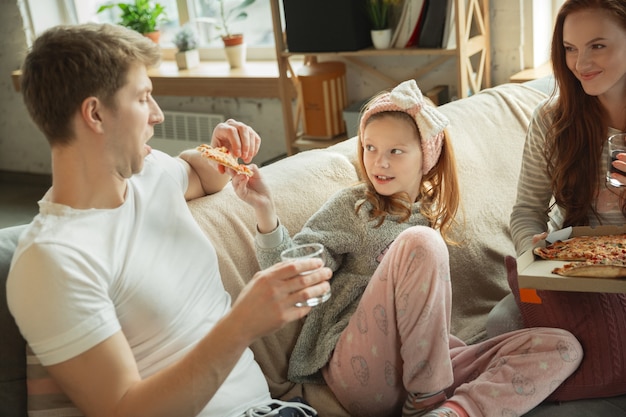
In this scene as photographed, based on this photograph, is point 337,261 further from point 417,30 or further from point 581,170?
point 417,30

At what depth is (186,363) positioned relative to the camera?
4.26 feet

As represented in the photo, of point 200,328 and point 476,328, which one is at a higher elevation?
point 200,328

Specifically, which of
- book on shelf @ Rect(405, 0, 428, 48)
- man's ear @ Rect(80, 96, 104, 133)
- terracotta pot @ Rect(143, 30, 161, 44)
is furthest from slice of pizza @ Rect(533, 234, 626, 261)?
terracotta pot @ Rect(143, 30, 161, 44)

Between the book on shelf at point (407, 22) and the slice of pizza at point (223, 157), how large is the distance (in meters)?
1.89

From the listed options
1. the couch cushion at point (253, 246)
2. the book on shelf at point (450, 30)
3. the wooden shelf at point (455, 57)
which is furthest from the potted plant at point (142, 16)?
the couch cushion at point (253, 246)

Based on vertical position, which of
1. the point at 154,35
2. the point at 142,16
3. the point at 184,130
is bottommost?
the point at 184,130

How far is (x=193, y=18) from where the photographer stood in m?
4.96

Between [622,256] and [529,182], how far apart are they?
0.54 m

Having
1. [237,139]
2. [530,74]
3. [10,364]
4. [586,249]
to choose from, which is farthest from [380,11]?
[10,364]

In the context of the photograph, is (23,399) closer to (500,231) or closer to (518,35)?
(500,231)

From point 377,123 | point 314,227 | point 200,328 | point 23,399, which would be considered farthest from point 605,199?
point 23,399

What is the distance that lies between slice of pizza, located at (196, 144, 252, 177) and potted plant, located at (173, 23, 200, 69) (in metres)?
3.14

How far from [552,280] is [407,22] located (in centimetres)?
206

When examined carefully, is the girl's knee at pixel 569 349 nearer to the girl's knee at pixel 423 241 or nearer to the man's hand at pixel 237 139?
the girl's knee at pixel 423 241
